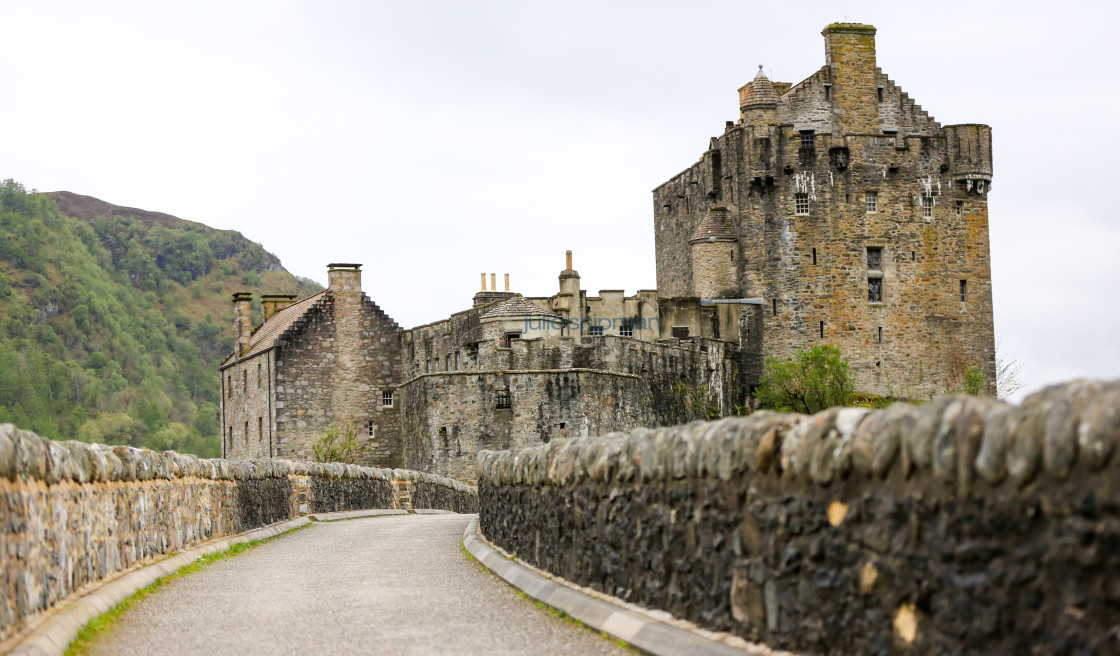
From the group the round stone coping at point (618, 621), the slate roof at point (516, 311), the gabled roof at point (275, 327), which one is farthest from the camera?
the gabled roof at point (275, 327)

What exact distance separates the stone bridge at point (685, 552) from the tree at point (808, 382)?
41.0 m

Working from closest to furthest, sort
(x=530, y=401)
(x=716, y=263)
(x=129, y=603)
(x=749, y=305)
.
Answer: (x=129, y=603)
(x=530, y=401)
(x=749, y=305)
(x=716, y=263)

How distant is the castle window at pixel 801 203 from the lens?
60.7 metres

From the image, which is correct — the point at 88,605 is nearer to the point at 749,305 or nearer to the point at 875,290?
the point at 749,305

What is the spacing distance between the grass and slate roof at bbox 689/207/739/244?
144 ft

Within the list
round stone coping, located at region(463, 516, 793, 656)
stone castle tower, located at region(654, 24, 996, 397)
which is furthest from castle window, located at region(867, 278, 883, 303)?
round stone coping, located at region(463, 516, 793, 656)

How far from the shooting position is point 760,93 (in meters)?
63.9

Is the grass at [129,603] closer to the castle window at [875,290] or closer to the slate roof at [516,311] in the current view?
the slate roof at [516,311]

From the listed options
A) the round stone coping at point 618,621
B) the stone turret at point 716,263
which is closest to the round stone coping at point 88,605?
the round stone coping at point 618,621

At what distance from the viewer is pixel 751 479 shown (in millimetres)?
8266

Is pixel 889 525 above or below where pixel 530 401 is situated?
below

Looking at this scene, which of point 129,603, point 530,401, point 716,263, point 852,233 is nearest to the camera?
point 129,603

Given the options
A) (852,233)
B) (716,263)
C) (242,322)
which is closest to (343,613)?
(716,263)

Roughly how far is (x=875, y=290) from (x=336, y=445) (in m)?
23.6
